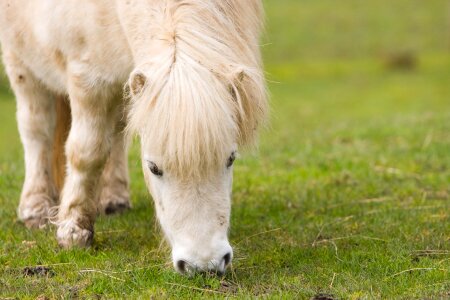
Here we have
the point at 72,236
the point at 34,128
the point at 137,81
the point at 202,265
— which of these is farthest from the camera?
the point at 34,128

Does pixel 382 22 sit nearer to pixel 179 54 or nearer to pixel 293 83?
pixel 293 83

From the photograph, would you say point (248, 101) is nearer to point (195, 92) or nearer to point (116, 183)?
point (195, 92)

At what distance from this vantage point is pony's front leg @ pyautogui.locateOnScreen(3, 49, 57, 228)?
6391 millimetres

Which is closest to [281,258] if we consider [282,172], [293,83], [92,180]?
[92,180]

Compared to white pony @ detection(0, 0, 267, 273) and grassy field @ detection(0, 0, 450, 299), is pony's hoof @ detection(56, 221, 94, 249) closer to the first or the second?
white pony @ detection(0, 0, 267, 273)

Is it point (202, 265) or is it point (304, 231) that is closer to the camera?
point (202, 265)

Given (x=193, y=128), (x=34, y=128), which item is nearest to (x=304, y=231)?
(x=193, y=128)

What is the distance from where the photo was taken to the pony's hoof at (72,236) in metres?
5.46

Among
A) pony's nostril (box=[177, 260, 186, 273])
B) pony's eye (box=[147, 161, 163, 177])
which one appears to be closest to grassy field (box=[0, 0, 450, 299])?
pony's nostril (box=[177, 260, 186, 273])

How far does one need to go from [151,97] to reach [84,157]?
1394 mm

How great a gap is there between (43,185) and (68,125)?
21.7 inches

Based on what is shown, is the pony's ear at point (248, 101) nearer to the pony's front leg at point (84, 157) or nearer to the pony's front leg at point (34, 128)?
the pony's front leg at point (84, 157)

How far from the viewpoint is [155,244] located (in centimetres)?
548

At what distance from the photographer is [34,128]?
6.39 metres
